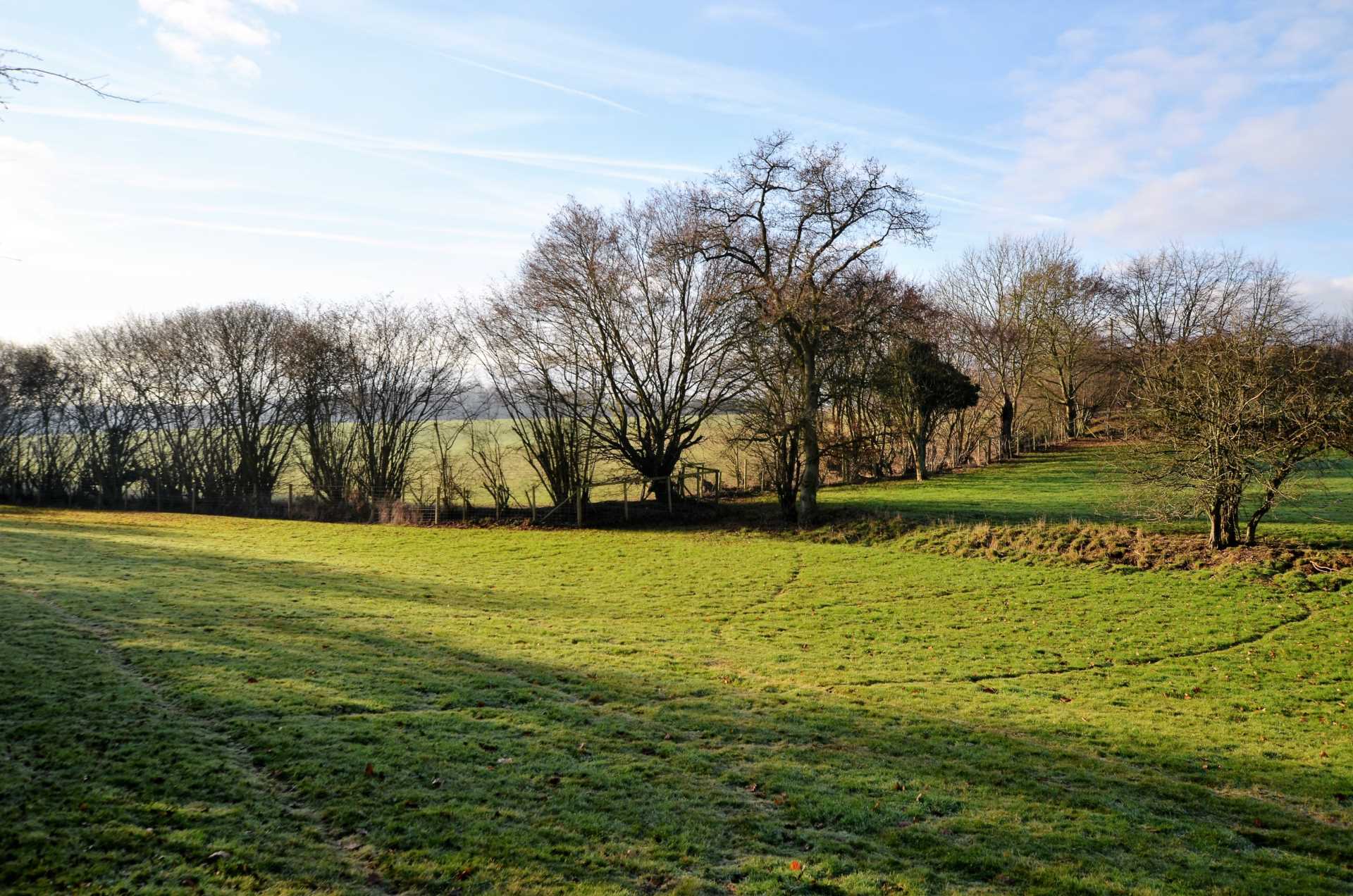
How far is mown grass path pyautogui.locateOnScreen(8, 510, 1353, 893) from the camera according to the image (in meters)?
6.66

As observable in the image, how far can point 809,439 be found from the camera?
32344 millimetres

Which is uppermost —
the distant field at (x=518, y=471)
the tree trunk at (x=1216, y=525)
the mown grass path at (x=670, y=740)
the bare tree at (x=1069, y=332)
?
the bare tree at (x=1069, y=332)

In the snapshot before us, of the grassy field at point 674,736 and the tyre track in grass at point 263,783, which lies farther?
the grassy field at point 674,736

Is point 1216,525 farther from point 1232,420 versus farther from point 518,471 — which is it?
point 518,471

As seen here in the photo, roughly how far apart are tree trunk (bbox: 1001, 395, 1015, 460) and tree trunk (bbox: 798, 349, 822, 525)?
73.1ft

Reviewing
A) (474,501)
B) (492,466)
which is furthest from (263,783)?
(492,466)

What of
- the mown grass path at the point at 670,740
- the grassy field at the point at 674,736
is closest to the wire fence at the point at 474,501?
the grassy field at the point at 674,736

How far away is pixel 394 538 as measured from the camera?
112 ft

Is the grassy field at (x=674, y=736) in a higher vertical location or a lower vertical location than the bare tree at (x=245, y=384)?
lower

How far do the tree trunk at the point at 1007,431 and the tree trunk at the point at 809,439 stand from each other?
2229 centimetres

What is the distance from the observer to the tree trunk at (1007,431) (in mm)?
49750

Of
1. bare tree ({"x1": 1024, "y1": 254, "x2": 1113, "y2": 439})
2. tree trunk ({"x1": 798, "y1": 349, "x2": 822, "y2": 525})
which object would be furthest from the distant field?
bare tree ({"x1": 1024, "y1": 254, "x2": 1113, "y2": 439})

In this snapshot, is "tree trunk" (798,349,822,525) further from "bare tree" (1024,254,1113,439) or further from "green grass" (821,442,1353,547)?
"bare tree" (1024,254,1113,439)

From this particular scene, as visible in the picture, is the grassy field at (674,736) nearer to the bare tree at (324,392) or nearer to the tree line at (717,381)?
the tree line at (717,381)
